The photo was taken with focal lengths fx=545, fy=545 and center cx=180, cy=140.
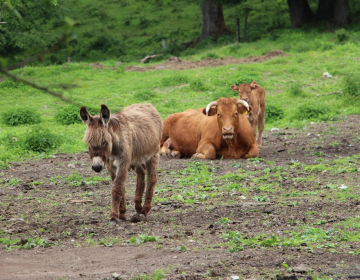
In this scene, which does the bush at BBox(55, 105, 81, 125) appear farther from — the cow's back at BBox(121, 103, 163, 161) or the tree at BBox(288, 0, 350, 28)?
the tree at BBox(288, 0, 350, 28)

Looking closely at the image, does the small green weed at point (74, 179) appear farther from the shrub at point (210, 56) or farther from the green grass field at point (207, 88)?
the shrub at point (210, 56)

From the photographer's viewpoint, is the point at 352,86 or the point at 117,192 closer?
the point at 117,192

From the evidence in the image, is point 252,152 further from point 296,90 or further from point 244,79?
point 244,79

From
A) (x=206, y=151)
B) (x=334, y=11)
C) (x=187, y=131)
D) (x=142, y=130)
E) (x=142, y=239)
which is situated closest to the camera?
(x=142, y=239)

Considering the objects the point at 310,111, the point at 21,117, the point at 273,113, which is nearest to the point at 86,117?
the point at 310,111

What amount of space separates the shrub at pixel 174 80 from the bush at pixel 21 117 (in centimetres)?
620

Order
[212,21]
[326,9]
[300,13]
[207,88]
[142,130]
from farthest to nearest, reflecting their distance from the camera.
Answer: [212,21] < [326,9] < [300,13] < [207,88] < [142,130]

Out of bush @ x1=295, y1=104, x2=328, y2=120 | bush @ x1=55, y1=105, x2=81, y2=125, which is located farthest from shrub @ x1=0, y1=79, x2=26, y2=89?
bush @ x1=295, y1=104, x2=328, y2=120

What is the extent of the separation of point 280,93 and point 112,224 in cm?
1423

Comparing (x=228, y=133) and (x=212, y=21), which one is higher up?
(x=212, y=21)

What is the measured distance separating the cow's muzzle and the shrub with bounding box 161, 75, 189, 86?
10.3 meters

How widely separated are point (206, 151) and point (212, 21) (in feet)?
72.4

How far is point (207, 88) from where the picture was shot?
21.7 meters

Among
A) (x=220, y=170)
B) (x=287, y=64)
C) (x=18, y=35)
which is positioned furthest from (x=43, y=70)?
(x=220, y=170)
